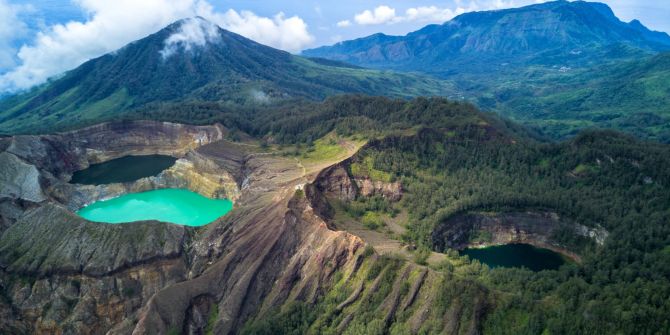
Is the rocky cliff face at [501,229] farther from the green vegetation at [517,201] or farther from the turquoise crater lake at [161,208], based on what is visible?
the turquoise crater lake at [161,208]

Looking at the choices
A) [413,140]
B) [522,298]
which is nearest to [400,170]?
[413,140]

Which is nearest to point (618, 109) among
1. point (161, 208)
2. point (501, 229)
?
point (501, 229)

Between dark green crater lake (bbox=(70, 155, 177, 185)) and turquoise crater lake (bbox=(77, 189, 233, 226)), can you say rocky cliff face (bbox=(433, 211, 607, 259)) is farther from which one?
dark green crater lake (bbox=(70, 155, 177, 185))

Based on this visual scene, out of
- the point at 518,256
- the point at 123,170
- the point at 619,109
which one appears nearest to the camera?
the point at 518,256

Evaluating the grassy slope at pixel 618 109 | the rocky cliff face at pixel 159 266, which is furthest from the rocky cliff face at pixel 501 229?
the grassy slope at pixel 618 109

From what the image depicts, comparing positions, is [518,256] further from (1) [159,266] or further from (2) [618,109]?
(2) [618,109]

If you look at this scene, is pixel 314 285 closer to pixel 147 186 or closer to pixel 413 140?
pixel 413 140

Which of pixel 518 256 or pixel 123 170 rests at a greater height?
pixel 123 170
